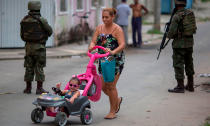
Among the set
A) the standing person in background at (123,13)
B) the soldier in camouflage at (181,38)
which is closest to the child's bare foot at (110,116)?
the soldier in camouflage at (181,38)

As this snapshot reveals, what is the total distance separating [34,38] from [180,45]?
2.95 meters

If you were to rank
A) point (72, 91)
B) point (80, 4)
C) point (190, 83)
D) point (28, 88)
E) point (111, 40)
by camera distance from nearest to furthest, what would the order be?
point (72, 91) < point (111, 40) < point (28, 88) < point (190, 83) < point (80, 4)

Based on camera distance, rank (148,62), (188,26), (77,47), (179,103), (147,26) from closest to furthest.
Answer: (179,103) < (188,26) < (148,62) < (77,47) < (147,26)

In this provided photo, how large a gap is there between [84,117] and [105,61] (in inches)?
35.8

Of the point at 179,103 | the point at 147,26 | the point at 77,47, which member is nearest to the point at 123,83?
the point at 179,103

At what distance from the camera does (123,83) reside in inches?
488

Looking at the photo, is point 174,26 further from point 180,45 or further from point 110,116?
point 110,116

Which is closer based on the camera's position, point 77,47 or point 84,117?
point 84,117

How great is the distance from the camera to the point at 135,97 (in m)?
10.7

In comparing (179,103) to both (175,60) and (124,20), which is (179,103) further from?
(124,20)

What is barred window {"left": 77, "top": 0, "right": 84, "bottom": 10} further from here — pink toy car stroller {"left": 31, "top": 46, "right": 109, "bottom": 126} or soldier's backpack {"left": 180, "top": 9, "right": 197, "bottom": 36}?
pink toy car stroller {"left": 31, "top": 46, "right": 109, "bottom": 126}

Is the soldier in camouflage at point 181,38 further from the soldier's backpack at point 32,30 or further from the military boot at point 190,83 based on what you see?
the soldier's backpack at point 32,30

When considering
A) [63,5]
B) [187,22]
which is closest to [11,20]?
[63,5]

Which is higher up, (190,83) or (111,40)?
(111,40)
